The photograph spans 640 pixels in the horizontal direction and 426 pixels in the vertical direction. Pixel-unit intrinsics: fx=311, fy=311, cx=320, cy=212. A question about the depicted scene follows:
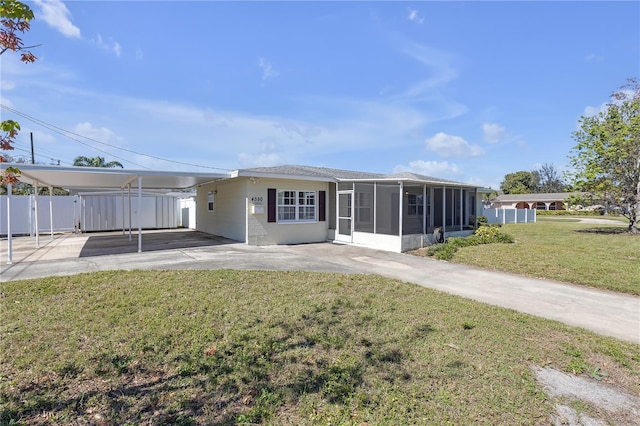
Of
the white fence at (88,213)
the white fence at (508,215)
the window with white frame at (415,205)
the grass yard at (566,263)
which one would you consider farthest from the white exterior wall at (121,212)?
the white fence at (508,215)

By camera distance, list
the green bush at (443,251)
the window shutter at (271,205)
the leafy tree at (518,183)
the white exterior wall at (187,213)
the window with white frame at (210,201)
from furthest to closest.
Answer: the leafy tree at (518,183), the white exterior wall at (187,213), the window with white frame at (210,201), the window shutter at (271,205), the green bush at (443,251)

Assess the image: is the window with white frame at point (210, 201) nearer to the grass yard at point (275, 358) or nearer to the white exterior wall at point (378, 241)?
the white exterior wall at point (378, 241)

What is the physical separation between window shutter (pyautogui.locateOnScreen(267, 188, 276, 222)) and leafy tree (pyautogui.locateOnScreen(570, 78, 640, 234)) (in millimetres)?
17602

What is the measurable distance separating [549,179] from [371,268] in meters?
85.4

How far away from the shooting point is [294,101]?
62.2ft

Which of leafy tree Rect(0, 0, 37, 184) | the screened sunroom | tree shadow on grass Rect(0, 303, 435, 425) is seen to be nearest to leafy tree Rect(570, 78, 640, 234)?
the screened sunroom

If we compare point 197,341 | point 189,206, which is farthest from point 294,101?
point 197,341

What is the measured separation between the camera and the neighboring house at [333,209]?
1192cm

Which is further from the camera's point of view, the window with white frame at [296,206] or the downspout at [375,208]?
the window with white frame at [296,206]

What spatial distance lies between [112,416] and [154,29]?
29.9 ft

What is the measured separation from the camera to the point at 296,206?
13.2m

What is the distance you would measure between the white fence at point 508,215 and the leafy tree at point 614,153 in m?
8.56

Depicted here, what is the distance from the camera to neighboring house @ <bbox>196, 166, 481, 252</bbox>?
11922mm

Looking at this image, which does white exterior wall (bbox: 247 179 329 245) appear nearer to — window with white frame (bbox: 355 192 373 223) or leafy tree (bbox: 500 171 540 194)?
window with white frame (bbox: 355 192 373 223)
